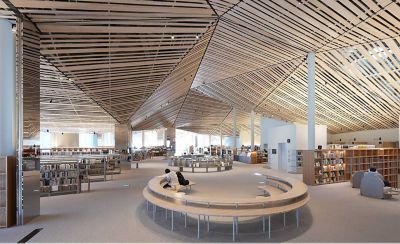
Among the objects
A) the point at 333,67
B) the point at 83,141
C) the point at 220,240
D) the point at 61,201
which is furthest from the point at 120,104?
the point at 83,141

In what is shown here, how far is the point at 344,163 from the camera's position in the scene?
13.2 m

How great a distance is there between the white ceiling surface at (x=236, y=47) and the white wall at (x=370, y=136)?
28.3 inches

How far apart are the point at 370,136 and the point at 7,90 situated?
22338 millimetres

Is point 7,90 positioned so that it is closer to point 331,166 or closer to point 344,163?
point 331,166

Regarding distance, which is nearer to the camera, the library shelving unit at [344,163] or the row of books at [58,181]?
the row of books at [58,181]

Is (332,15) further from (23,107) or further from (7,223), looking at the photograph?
(7,223)

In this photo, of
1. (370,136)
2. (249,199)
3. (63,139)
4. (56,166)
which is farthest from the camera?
(63,139)

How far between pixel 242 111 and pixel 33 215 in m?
23.0

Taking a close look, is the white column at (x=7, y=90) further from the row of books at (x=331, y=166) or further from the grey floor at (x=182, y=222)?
the row of books at (x=331, y=166)

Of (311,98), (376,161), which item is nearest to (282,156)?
(376,161)

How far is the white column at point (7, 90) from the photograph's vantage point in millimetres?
6508

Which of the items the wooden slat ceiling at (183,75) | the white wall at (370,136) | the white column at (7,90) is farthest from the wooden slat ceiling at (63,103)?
the white wall at (370,136)

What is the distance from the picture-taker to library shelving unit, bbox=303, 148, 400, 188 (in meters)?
12.1

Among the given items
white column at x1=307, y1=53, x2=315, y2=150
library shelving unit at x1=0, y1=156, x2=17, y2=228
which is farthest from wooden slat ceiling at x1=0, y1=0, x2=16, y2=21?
white column at x1=307, y1=53, x2=315, y2=150
